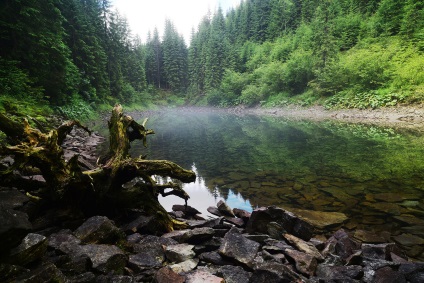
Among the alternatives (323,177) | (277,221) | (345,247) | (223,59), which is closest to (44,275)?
(277,221)

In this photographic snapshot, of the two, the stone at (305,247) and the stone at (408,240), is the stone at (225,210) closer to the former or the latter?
the stone at (305,247)

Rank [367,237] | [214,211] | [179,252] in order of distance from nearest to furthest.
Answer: [179,252] < [367,237] < [214,211]

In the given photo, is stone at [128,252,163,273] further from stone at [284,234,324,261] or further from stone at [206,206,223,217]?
stone at [206,206,223,217]

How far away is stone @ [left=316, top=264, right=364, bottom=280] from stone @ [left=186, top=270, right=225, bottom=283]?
136 cm

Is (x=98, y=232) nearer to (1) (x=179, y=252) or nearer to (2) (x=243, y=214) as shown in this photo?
(1) (x=179, y=252)

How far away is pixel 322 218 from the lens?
550 centimetres

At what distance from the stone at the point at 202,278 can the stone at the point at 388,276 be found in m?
1.89

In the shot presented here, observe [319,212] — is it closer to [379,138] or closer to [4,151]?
[4,151]

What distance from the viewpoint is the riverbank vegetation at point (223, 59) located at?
50.3 feet

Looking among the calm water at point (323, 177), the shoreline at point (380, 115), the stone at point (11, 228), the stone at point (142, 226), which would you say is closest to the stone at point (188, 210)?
the calm water at point (323, 177)

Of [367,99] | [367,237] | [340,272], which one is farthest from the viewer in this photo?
[367,99]

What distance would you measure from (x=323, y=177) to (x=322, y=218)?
3196mm

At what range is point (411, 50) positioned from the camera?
88.5 ft

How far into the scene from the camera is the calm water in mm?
5906
